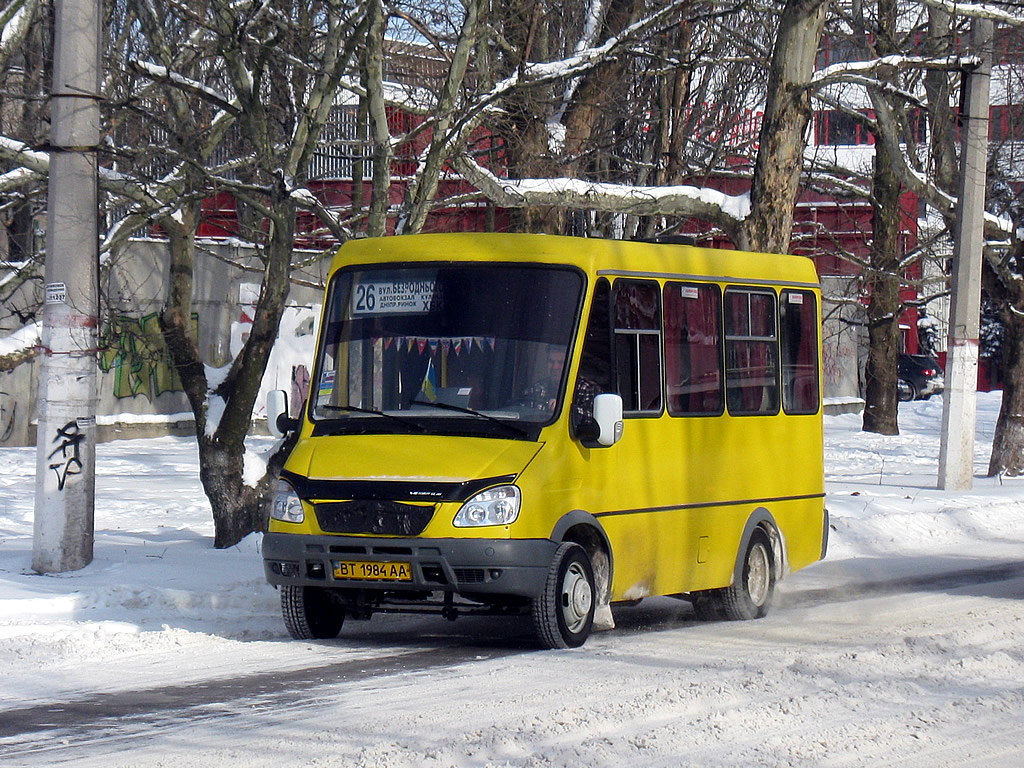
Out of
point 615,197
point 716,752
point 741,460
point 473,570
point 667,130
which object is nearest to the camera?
point 716,752

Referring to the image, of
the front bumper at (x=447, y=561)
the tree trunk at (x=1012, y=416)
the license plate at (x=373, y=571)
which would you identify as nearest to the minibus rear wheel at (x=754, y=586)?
the front bumper at (x=447, y=561)

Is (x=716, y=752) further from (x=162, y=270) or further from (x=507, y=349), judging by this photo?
(x=162, y=270)

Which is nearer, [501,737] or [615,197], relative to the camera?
[501,737]

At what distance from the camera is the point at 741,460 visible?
10438 mm

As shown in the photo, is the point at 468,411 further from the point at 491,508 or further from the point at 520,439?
the point at 491,508

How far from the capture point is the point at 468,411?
8664mm

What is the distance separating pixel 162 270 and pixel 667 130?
9.65 m

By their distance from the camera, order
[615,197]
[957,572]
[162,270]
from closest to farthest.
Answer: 1. [957,572]
2. [615,197]
3. [162,270]

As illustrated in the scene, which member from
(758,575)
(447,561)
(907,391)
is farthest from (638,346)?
(907,391)

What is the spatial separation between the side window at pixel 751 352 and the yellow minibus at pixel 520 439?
0.03 m

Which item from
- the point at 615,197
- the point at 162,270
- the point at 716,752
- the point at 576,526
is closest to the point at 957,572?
the point at 615,197

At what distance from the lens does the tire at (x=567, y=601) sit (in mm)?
8312

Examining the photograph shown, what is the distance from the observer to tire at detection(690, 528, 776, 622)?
1035 centimetres

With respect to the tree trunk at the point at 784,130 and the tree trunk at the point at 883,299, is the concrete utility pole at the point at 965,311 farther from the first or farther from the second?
the tree trunk at the point at 784,130
